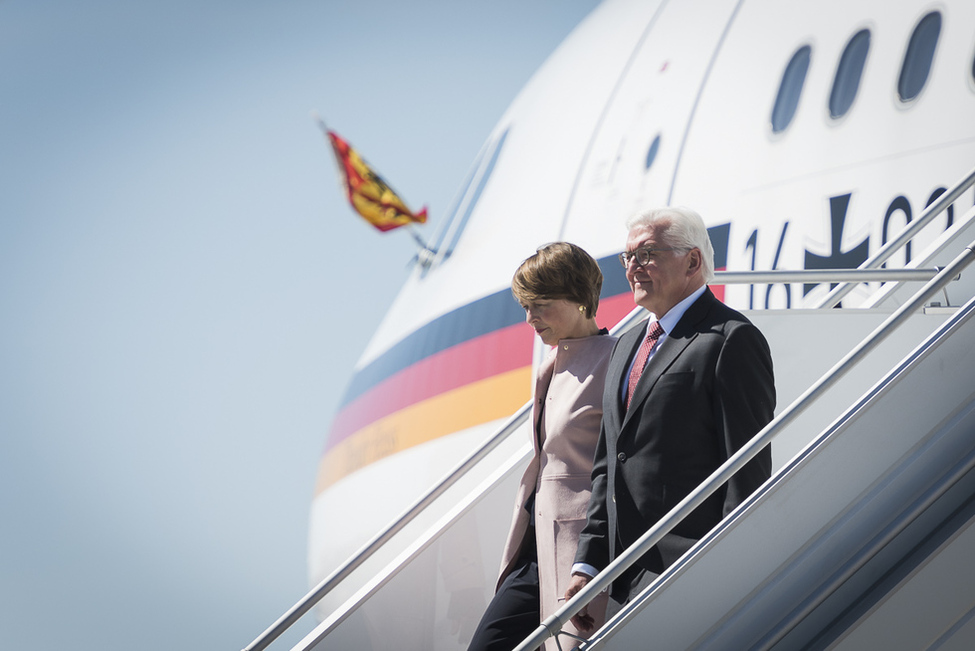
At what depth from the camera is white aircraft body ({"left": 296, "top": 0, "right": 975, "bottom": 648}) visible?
430cm

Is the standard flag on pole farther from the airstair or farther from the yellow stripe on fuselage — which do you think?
the airstair

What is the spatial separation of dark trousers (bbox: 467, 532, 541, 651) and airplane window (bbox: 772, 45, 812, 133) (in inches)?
137

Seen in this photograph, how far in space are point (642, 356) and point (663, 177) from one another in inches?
150

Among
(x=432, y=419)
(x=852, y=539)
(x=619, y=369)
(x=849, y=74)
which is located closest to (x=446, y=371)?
(x=432, y=419)

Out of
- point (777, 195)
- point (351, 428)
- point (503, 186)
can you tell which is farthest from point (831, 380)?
point (351, 428)

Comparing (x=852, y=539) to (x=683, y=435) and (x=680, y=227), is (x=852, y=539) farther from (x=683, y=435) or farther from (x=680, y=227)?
(x=680, y=227)

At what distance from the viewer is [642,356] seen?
2242mm

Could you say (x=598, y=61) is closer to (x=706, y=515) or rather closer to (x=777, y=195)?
(x=777, y=195)

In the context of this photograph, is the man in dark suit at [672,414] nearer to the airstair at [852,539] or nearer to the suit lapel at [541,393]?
the airstair at [852,539]

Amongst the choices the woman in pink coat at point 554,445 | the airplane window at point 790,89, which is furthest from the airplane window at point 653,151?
the woman in pink coat at point 554,445

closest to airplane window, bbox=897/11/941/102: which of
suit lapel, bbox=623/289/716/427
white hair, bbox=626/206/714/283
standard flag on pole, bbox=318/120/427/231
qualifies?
white hair, bbox=626/206/714/283

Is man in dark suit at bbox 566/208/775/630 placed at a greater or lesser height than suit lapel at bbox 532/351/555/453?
lesser

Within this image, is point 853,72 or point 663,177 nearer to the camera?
point 853,72

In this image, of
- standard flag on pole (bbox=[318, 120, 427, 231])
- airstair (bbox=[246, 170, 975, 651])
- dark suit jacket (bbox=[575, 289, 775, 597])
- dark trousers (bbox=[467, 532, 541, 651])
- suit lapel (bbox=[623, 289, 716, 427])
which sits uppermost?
standard flag on pole (bbox=[318, 120, 427, 231])
